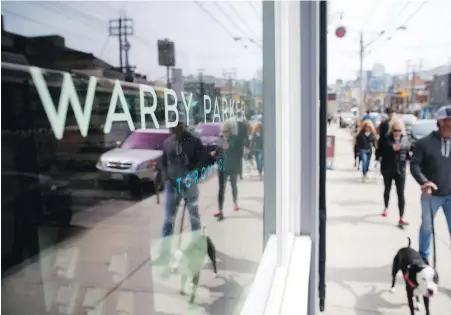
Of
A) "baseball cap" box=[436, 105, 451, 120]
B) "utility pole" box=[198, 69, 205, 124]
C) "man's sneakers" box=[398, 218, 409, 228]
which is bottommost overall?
"man's sneakers" box=[398, 218, 409, 228]

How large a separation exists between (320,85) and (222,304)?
147 cm

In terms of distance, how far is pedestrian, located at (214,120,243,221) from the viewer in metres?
1.79

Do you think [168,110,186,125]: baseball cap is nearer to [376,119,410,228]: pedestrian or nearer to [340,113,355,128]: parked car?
[376,119,410,228]: pedestrian

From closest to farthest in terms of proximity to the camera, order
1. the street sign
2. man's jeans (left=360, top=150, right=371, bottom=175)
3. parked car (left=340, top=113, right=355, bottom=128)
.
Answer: man's jeans (left=360, top=150, right=371, bottom=175) < the street sign < parked car (left=340, top=113, right=355, bottom=128)

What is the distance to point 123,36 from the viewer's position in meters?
0.98

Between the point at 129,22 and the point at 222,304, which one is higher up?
the point at 129,22

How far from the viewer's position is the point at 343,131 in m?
15.2

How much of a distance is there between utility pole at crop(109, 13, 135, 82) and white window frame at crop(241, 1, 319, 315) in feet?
2.68

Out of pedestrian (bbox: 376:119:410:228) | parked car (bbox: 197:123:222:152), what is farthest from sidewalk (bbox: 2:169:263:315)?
pedestrian (bbox: 376:119:410:228)

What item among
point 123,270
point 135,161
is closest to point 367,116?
point 123,270

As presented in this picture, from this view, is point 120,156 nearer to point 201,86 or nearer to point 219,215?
point 201,86

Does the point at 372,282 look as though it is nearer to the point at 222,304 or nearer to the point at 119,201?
the point at 222,304

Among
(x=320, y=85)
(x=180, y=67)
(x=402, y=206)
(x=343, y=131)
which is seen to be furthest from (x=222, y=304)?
(x=343, y=131)

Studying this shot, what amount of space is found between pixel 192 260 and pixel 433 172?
240 cm
